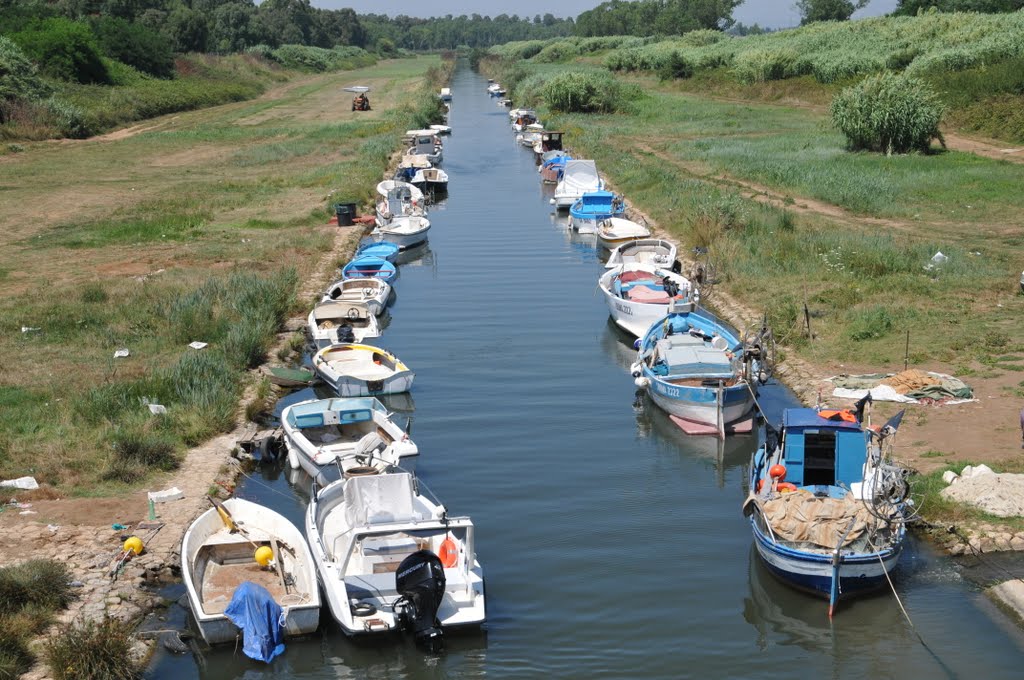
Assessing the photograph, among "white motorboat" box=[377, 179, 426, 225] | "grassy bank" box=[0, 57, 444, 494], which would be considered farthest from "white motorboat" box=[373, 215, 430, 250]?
"grassy bank" box=[0, 57, 444, 494]

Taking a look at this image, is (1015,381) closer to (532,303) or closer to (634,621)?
(634,621)

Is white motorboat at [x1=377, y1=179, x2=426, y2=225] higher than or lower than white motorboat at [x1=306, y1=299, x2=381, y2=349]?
higher

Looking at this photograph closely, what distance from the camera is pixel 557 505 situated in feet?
62.8

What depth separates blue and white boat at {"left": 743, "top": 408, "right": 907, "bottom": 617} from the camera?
50.8 feet

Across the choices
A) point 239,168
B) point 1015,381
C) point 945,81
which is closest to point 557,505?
point 1015,381

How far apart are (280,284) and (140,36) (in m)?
86.8

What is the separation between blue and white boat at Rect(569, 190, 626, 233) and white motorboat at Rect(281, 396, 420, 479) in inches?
895

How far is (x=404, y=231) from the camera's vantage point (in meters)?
41.0

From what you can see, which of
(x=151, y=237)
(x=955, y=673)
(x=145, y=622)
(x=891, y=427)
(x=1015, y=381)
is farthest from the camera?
(x=151, y=237)

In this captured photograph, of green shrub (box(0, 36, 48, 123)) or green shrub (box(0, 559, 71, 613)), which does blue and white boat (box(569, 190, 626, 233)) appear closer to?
green shrub (box(0, 559, 71, 613))

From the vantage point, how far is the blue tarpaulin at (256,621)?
46.6ft

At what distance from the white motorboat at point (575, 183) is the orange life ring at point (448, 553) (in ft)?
110

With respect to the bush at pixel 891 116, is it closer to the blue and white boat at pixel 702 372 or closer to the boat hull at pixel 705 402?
the blue and white boat at pixel 702 372

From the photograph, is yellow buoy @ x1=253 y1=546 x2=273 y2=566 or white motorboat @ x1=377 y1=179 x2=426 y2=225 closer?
yellow buoy @ x1=253 y1=546 x2=273 y2=566
